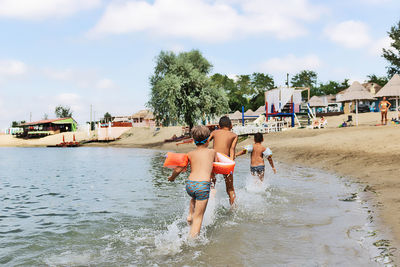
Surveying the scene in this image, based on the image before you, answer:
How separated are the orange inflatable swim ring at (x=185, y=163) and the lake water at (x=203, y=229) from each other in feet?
3.69

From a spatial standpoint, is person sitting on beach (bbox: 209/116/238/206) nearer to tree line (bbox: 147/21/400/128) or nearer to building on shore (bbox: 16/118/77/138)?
tree line (bbox: 147/21/400/128)

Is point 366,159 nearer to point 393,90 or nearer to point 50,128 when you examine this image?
point 393,90

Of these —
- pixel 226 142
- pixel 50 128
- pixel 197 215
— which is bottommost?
pixel 197 215

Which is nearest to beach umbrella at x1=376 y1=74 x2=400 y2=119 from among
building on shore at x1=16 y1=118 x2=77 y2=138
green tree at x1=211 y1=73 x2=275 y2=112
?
green tree at x1=211 y1=73 x2=275 y2=112

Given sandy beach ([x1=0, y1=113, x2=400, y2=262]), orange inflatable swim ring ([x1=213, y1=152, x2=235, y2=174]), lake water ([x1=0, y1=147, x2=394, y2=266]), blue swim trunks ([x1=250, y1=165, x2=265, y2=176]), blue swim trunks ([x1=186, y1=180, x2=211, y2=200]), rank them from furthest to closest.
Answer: blue swim trunks ([x1=250, y1=165, x2=265, y2=176]) < sandy beach ([x1=0, y1=113, x2=400, y2=262]) < orange inflatable swim ring ([x1=213, y1=152, x2=235, y2=174]) < blue swim trunks ([x1=186, y1=180, x2=211, y2=200]) < lake water ([x1=0, y1=147, x2=394, y2=266])

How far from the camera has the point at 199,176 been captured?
4.70 meters

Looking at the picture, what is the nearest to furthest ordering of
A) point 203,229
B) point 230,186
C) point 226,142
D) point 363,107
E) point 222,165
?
1. point 222,165
2. point 203,229
3. point 226,142
4. point 230,186
5. point 363,107

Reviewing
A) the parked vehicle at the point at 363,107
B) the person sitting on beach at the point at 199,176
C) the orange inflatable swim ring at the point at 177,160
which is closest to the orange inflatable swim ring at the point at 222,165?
the person sitting on beach at the point at 199,176

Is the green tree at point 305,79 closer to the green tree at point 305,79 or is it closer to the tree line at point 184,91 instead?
the green tree at point 305,79

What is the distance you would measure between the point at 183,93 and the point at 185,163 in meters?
35.8

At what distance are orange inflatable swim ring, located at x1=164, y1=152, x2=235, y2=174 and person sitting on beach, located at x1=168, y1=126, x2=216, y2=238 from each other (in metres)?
0.08

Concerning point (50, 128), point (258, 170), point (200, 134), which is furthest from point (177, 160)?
point (50, 128)

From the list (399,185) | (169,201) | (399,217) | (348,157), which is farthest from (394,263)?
(348,157)

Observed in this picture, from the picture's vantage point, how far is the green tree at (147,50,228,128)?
127 feet
